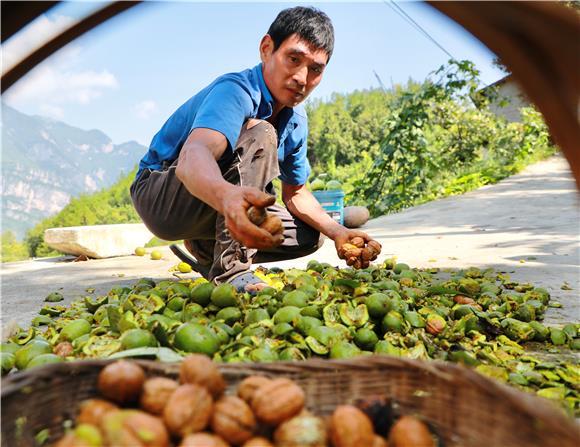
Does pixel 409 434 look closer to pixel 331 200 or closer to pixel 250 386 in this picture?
pixel 250 386

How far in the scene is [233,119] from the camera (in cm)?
275

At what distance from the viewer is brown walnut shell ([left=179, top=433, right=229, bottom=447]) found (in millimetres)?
1073

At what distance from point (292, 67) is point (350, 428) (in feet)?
7.45

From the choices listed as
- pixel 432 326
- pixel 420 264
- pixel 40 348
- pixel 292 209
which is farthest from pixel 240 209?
pixel 420 264

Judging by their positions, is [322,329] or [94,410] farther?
[322,329]

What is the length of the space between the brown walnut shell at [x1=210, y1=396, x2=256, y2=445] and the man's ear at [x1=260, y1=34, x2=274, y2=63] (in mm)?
2342

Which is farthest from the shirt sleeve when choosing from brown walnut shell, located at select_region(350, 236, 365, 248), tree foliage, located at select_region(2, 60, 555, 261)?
tree foliage, located at select_region(2, 60, 555, 261)

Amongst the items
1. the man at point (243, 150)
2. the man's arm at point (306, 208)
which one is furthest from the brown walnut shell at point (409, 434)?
the man's arm at point (306, 208)

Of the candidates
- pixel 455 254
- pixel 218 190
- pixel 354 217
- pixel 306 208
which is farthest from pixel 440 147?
pixel 218 190

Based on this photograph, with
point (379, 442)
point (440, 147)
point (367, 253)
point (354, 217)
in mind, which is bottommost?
point (379, 442)

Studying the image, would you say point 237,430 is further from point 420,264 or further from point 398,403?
point 420,264

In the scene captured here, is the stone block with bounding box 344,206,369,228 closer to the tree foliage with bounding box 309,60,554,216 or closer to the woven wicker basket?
the tree foliage with bounding box 309,60,554,216

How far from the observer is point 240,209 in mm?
1976

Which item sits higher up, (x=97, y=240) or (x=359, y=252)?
(x=97, y=240)
